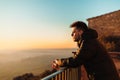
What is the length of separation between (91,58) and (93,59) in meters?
0.04

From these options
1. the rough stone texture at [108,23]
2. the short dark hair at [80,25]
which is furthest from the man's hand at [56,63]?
the rough stone texture at [108,23]

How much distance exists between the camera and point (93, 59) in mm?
3857

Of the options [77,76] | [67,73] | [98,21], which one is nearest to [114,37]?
[98,21]

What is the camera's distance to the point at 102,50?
3891mm

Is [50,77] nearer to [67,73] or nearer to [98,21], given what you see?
[67,73]

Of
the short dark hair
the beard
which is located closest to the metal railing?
the beard

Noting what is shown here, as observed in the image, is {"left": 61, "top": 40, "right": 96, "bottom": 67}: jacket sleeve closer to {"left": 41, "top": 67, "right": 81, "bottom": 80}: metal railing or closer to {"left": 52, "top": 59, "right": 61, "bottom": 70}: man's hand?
{"left": 52, "top": 59, "right": 61, "bottom": 70}: man's hand

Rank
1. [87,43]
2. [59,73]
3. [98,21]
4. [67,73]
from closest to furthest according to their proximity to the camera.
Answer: [87,43], [59,73], [67,73], [98,21]

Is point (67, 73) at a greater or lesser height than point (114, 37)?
lesser

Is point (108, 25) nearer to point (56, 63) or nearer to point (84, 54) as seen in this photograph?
point (56, 63)

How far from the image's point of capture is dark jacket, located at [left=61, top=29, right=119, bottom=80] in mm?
3787

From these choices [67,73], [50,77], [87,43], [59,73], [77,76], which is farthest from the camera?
[77,76]

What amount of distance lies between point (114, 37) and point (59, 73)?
18010 mm

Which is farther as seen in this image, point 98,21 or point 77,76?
point 98,21
